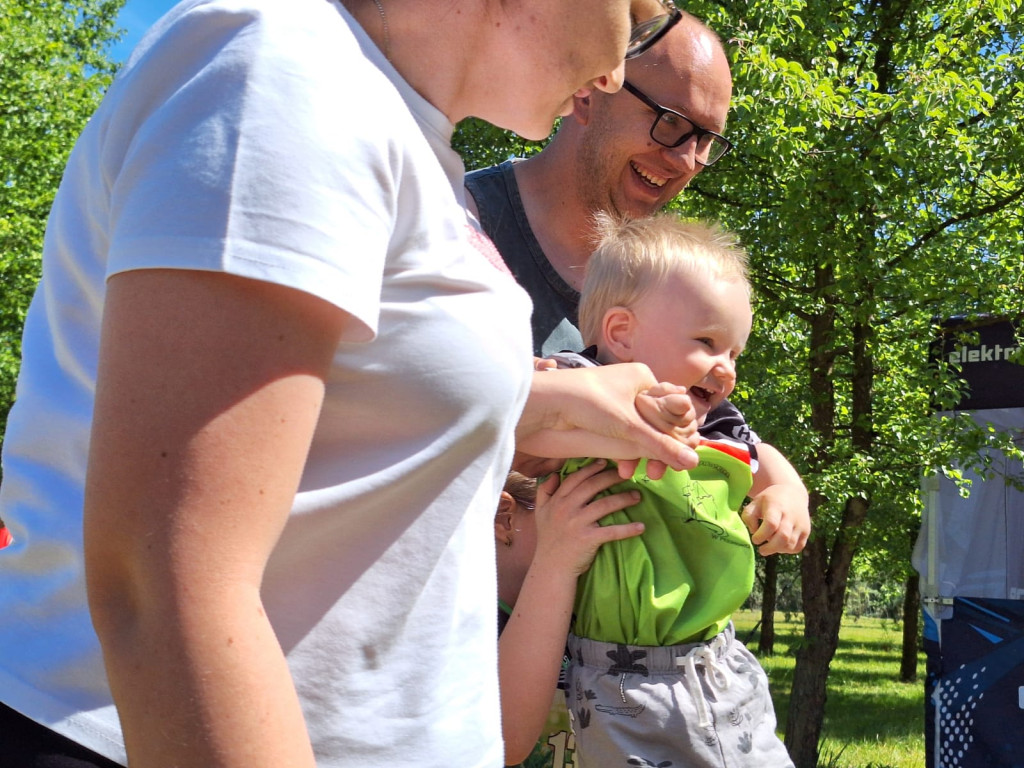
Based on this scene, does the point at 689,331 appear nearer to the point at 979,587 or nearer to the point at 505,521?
the point at 505,521

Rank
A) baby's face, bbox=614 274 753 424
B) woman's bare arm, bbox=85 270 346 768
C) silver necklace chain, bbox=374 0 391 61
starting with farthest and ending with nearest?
1. baby's face, bbox=614 274 753 424
2. silver necklace chain, bbox=374 0 391 61
3. woman's bare arm, bbox=85 270 346 768

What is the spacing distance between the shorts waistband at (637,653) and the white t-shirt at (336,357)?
1010 mm

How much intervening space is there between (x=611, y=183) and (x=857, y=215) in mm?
7872

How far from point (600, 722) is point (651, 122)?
164cm

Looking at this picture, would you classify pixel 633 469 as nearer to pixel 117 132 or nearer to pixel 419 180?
pixel 419 180

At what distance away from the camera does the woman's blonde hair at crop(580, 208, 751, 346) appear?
7.32 ft

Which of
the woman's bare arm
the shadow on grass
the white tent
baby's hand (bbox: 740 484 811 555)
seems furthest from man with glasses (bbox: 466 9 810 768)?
the shadow on grass

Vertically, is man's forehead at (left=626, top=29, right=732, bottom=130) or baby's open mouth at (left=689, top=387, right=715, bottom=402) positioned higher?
man's forehead at (left=626, top=29, right=732, bottom=130)

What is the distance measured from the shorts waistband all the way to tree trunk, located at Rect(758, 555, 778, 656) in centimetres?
2140

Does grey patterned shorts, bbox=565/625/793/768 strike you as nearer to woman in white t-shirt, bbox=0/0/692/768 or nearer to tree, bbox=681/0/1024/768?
woman in white t-shirt, bbox=0/0/692/768

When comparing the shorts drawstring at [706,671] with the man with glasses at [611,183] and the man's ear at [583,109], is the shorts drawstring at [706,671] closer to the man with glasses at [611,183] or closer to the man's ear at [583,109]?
the man with glasses at [611,183]

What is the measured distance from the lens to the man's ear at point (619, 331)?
223 centimetres

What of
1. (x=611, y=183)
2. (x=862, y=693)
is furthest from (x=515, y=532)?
(x=862, y=693)

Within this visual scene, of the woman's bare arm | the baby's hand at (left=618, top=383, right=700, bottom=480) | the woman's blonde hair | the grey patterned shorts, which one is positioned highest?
the woman's blonde hair
